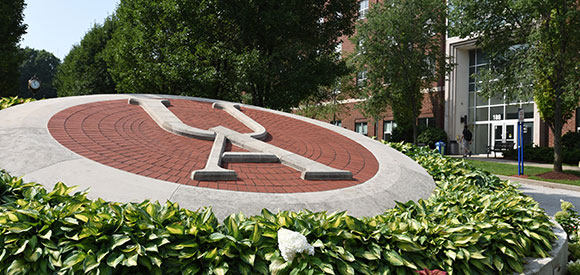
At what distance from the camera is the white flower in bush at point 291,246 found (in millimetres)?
2562

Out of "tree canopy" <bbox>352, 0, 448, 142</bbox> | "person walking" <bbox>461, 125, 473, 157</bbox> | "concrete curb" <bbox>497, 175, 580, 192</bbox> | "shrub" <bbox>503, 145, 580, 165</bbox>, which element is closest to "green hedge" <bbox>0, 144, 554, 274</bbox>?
"concrete curb" <bbox>497, 175, 580, 192</bbox>

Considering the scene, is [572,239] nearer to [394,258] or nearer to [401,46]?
[394,258]

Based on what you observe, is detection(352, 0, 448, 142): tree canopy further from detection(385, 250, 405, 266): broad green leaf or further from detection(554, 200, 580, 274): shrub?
detection(385, 250, 405, 266): broad green leaf

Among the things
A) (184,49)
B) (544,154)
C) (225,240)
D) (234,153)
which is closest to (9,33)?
(184,49)

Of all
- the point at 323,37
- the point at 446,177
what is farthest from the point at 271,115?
the point at 323,37

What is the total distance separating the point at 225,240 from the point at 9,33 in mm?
25798

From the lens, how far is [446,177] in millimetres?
6336

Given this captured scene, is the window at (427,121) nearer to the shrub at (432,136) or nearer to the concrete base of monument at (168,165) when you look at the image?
the shrub at (432,136)

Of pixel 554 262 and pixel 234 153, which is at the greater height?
pixel 234 153

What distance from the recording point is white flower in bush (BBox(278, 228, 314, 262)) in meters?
2.56

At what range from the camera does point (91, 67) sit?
29125 mm

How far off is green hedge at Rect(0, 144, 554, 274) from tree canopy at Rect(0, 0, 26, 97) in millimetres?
21710

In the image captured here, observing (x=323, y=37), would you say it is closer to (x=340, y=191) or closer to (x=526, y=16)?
(x=526, y=16)

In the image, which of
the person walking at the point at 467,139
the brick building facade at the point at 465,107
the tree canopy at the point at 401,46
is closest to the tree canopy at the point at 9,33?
the tree canopy at the point at 401,46
